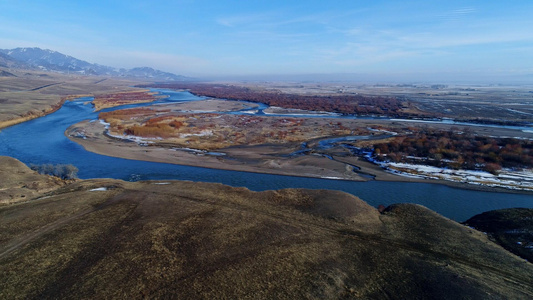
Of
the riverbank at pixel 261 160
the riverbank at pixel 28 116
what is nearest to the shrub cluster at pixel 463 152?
the riverbank at pixel 261 160

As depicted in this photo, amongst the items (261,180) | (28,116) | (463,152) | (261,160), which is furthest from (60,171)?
(28,116)

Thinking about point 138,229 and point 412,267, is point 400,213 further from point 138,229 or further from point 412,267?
point 138,229

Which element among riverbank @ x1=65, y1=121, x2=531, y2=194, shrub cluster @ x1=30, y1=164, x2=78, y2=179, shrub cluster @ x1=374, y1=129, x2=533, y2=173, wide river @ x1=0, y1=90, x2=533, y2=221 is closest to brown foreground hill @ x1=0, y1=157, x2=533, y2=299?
wide river @ x1=0, y1=90, x2=533, y2=221

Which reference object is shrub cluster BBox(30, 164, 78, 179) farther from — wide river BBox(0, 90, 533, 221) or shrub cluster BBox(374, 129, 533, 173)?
shrub cluster BBox(374, 129, 533, 173)

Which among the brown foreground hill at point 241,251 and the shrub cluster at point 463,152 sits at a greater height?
the shrub cluster at point 463,152

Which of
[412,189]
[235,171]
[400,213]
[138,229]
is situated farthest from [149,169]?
[412,189]

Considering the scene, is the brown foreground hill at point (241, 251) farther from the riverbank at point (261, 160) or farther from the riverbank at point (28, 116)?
the riverbank at point (28, 116)

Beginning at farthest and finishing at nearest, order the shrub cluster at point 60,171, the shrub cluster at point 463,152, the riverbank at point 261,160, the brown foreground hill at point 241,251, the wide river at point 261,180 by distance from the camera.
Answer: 1. the shrub cluster at point 463,152
2. the riverbank at point 261,160
3. the shrub cluster at point 60,171
4. the wide river at point 261,180
5. the brown foreground hill at point 241,251
